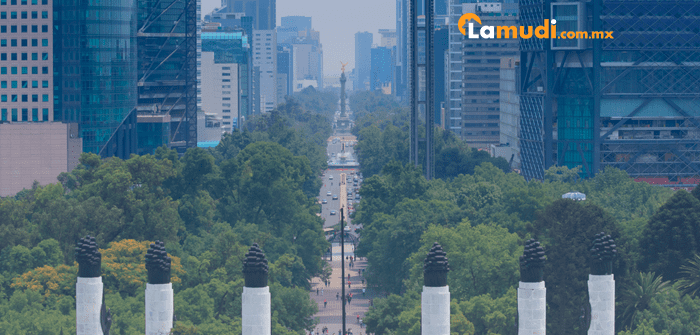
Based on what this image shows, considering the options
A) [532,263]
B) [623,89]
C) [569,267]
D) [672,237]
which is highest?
[623,89]

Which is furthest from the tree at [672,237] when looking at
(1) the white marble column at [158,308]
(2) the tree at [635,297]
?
(1) the white marble column at [158,308]

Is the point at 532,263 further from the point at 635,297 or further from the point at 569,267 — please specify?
the point at 635,297

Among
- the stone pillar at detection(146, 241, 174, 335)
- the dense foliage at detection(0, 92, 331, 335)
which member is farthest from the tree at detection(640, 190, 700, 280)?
the stone pillar at detection(146, 241, 174, 335)

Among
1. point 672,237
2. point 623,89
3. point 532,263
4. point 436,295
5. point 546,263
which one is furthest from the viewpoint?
point 623,89

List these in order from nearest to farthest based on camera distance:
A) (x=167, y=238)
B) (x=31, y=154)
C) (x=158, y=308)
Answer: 1. (x=158, y=308)
2. (x=167, y=238)
3. (x=31, y=154)

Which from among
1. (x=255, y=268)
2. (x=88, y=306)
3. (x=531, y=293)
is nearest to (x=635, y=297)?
(x=531, y=293)

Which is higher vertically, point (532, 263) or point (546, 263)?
point (532, 263)

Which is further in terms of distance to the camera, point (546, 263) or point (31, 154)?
point (31, 154)
